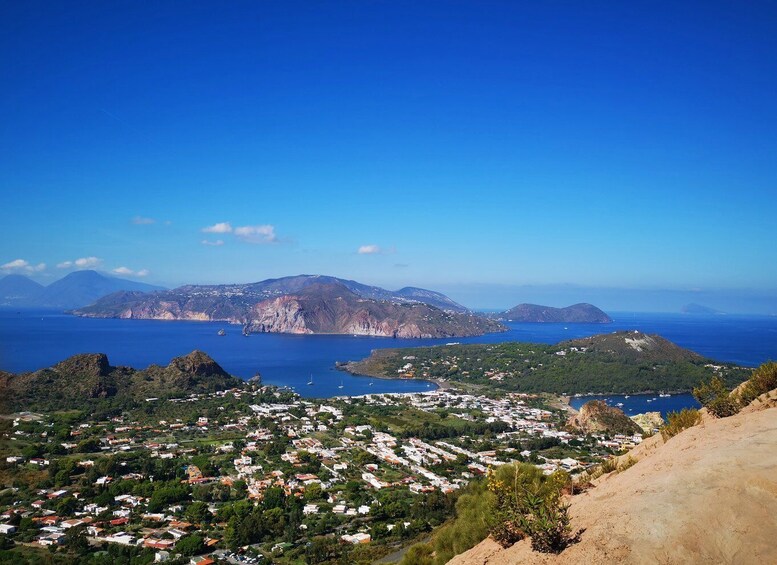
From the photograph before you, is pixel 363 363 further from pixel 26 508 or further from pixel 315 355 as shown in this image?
pixel 26 508

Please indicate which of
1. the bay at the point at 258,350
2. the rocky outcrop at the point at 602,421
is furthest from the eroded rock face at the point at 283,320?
the rocky outcrop at the point at 602,421

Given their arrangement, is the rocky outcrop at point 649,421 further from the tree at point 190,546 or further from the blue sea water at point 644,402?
the tree at point 190,546

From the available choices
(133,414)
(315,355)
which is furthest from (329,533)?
(315,355)

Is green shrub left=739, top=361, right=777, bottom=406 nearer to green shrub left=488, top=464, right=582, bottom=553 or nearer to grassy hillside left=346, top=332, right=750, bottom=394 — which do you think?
green shrub left=488, top=464, right=582, bottom=553

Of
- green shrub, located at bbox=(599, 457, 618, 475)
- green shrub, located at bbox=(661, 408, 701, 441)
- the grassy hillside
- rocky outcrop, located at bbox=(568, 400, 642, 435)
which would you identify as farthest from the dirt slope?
the grassy hillside

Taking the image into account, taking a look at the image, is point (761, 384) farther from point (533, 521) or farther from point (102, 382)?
point (102, 382)
